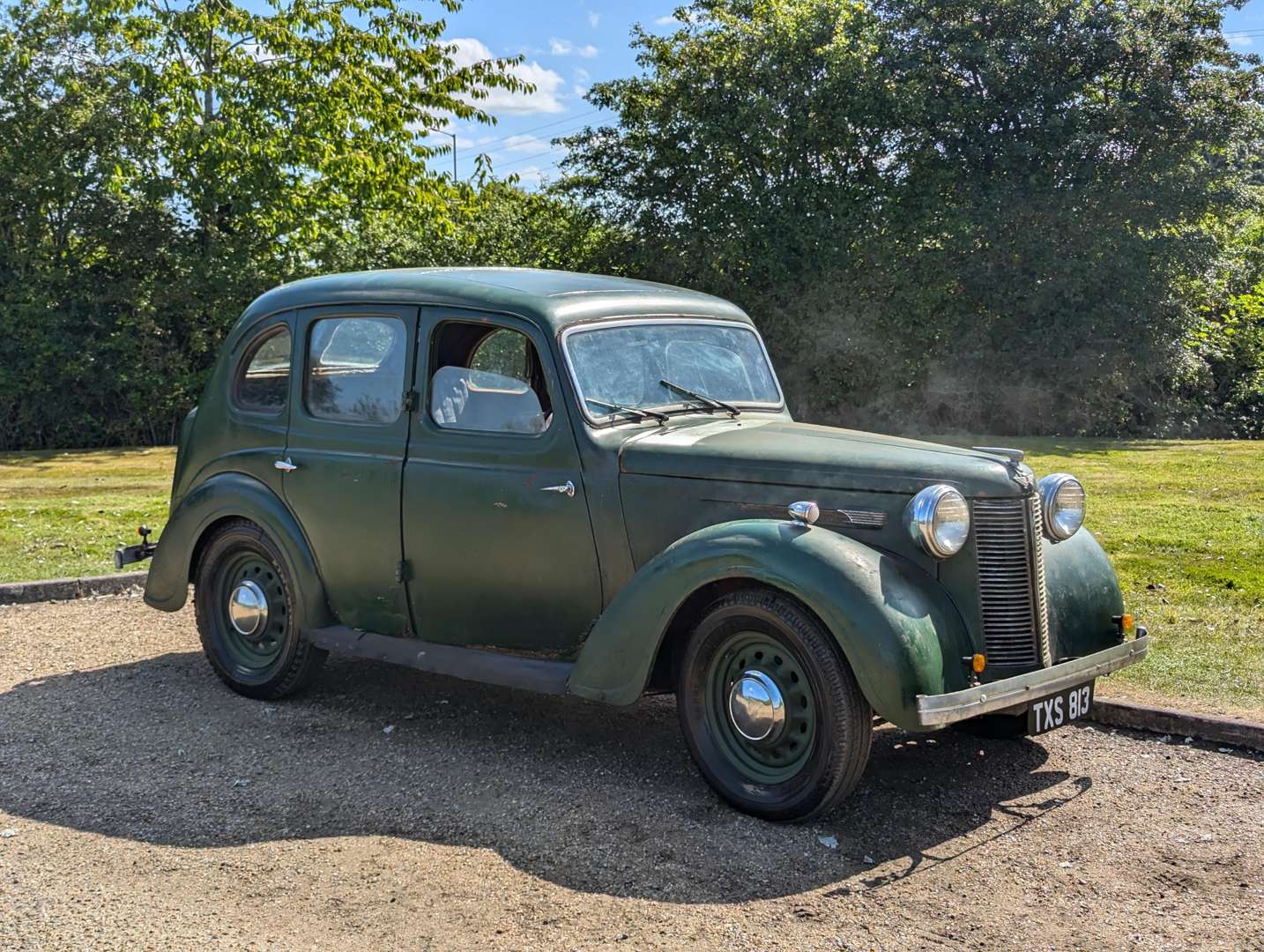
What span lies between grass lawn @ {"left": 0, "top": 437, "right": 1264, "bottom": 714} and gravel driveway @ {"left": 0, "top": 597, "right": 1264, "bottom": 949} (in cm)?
108

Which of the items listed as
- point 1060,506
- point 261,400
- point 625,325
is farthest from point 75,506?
Result: point 1060,506

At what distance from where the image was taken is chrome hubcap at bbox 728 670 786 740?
4582 millimetres

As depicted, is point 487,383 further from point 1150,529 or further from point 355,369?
point 1150,529

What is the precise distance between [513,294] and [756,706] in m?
2.09

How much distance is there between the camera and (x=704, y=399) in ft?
18.4

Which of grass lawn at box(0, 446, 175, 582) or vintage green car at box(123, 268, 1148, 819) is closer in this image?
vintage green car at box(123, 268, 1148, 819)

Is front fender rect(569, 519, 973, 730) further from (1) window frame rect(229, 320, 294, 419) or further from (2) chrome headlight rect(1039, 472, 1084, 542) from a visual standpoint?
(1) window frame rect(229, 320, 294, 419)

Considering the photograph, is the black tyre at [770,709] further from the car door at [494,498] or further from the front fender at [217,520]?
the front fender at [217,520]

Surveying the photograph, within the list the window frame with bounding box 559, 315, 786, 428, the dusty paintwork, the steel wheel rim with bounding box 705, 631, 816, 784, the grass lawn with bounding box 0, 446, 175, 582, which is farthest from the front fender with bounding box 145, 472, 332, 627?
the grass lawn with bounding box 0, 446, 175, 582

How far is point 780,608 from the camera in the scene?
4512 mm

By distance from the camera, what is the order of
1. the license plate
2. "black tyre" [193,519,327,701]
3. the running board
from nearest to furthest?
the license plate
the running board
"black tyre" [193,519,327,701]

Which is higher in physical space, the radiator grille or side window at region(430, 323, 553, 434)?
side window at region(430, 323, 553, 434)

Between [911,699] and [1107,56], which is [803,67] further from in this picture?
[911,699]

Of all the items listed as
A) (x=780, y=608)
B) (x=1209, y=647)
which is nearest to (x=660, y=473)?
(x=780, y=608)
